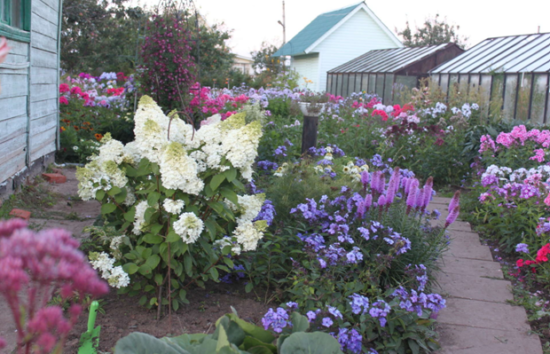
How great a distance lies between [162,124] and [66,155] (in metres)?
5.41

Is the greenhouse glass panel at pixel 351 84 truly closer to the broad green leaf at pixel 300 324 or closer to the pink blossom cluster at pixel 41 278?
the broad green leaf at pixel 300 324

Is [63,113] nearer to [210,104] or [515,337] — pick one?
[210,104]

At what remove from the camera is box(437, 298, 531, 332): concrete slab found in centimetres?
295

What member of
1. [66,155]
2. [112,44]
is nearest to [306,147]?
[66,155]

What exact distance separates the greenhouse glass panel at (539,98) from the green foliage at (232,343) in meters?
11.0

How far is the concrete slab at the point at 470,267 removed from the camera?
3.79 m

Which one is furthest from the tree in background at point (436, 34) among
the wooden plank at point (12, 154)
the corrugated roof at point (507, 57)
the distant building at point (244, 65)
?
the wooden plank at point (12, 154)

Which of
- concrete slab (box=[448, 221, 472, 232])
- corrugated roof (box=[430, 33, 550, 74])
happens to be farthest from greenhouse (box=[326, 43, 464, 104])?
concrete slab (box=[448, 221, 472, 232])

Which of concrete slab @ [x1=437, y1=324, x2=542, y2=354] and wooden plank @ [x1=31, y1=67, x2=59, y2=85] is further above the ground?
wooden plank @ [x1=31, y1=67, x2=59, y2=85]

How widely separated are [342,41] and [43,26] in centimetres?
2343

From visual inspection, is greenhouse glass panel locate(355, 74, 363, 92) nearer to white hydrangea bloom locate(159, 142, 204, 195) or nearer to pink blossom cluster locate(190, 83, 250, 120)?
pink blossom cluster locate(190, 83, 250, 120)

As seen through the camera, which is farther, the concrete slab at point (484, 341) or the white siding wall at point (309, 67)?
the white siding wall at point (309, 67)

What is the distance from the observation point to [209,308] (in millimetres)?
2848

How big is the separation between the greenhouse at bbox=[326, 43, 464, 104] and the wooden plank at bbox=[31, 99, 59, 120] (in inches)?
486
